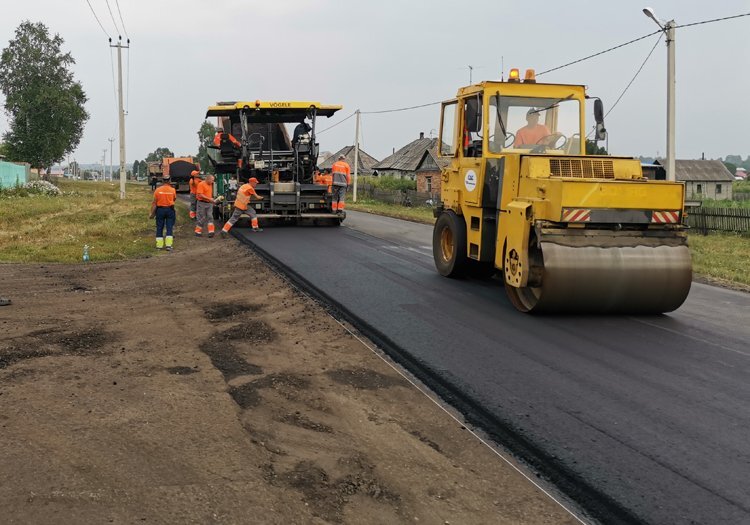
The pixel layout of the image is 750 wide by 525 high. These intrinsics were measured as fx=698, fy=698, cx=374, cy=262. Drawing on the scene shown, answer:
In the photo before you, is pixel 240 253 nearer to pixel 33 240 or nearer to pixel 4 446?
pixel 33 240

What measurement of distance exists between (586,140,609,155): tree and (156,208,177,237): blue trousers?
8.06 m

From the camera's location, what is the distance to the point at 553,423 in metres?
4.41

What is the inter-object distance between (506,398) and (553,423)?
0.50 m

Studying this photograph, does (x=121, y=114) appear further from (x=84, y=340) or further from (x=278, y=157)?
(x=84, y=340)

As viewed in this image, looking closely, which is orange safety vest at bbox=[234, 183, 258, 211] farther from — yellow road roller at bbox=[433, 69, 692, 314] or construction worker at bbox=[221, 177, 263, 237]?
yellow road roller at bbox=[433, 69, 692, 314]

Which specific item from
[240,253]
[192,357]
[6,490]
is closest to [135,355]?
[192,357]

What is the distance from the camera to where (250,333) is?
268 inches

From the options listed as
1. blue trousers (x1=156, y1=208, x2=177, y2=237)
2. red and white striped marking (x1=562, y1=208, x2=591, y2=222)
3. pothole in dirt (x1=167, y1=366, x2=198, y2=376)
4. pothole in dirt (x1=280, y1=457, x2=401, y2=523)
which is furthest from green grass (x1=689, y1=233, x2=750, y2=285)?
blue trousers (x1=156, y1=208, x2=177, y2=237)

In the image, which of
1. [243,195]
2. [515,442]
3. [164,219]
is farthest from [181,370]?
[243,195]

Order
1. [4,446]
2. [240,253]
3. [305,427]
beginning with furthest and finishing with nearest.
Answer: [240,253] < [305,427] < [4,446]

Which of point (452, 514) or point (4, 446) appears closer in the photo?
point (452, 514)

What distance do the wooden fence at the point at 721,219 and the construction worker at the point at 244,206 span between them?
12057 millimetres

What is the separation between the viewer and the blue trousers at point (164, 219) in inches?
536

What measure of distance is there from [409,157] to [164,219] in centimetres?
5392
